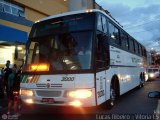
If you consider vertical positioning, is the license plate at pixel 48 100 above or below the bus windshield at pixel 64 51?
below

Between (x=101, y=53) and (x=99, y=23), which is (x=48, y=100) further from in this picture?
(x=99, y=23)

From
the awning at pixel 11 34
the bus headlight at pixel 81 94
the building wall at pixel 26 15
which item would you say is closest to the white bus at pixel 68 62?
the bus headlight at pixel 81 94

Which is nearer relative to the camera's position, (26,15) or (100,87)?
(100,87)

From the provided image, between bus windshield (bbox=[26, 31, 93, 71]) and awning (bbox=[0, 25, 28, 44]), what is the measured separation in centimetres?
899

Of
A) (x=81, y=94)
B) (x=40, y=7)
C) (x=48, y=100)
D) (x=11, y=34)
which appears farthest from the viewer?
(x=40, y=7)

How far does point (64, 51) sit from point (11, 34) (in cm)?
1104

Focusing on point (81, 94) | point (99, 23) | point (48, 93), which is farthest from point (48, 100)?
point (99, 23)

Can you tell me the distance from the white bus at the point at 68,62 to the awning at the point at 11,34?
8.73m

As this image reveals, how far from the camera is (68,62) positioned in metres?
9.55

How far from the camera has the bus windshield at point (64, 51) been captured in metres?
9.52

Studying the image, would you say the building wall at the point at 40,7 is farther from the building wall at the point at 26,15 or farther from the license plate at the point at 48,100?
the license plate at the point at 48,100

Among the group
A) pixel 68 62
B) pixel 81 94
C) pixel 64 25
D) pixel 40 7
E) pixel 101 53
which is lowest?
pixel 81 94

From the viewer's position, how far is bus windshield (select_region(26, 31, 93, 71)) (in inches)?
375

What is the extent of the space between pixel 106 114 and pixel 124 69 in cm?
463
